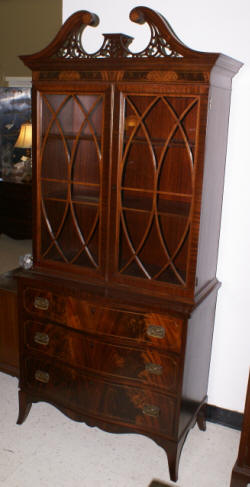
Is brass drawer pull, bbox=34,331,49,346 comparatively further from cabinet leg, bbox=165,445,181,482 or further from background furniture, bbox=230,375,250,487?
background furniture, bbox=230,375,250,487

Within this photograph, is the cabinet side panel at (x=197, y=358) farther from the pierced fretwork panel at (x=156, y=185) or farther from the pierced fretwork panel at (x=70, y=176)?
the pierced fretwork panel at (x=70, y=176)

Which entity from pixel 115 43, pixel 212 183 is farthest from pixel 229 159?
pixel 115 43

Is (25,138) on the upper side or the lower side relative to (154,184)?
upper

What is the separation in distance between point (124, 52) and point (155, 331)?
118 centimetres

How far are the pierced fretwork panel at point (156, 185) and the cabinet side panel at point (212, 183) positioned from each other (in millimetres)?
74

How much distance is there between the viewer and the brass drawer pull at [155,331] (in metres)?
1.95

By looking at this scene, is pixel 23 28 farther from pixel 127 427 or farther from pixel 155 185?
pixel 127 427

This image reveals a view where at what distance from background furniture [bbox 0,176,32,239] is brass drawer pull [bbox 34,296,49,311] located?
330 cm

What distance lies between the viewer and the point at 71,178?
2074 millimetres

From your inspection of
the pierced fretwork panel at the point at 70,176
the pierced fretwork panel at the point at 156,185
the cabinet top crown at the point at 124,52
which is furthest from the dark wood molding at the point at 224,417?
the cabinet top crown at the point at 124,52

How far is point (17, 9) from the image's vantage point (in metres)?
5.91

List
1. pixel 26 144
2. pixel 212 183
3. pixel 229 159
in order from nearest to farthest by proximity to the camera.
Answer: pixel 212 183 < pixel 229 159 < pixel 26 144

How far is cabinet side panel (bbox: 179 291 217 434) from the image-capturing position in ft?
6.53

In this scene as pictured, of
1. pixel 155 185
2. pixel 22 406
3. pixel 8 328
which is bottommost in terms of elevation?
pixel 22 406
